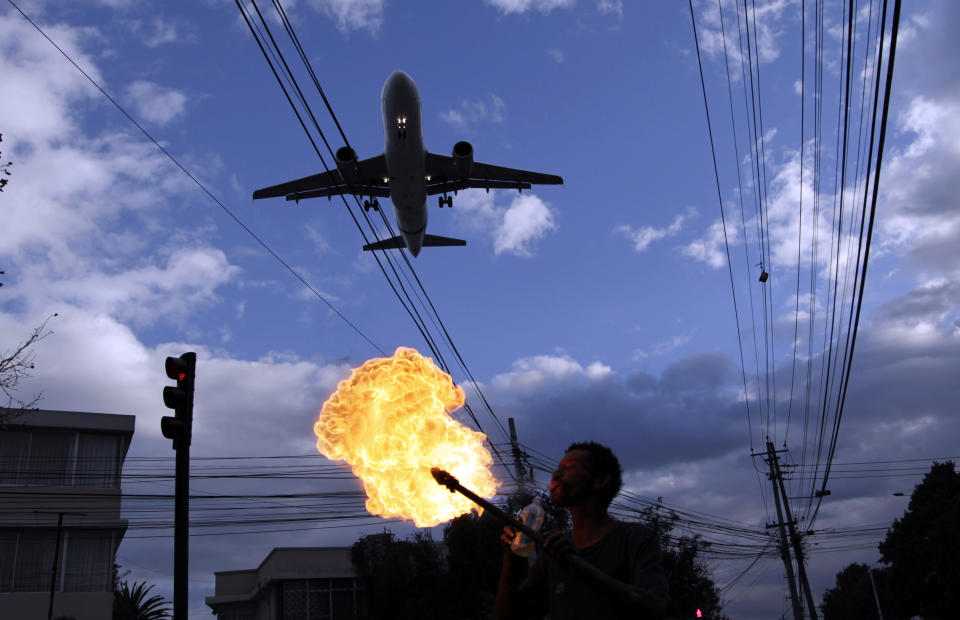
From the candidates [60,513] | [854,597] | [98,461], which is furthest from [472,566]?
[854,597]

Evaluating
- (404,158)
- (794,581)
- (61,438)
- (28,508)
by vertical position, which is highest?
(404,158)

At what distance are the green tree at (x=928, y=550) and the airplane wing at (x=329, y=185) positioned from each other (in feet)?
126

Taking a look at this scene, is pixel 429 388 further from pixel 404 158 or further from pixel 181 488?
pixel 404 158

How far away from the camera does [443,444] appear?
512cm

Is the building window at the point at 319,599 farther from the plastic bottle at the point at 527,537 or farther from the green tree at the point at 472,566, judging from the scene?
the plastic bottle at the point at 527,537

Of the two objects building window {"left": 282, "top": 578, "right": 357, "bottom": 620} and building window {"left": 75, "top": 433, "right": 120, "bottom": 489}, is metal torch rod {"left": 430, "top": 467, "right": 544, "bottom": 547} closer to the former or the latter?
building window {"left": 75, "top": 433, "right": 120, "bottom": 489}

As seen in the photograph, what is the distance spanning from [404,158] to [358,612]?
2102cm

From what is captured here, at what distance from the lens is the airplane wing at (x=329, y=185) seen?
95.9ft

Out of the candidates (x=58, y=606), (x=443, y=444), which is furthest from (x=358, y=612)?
(x=443, y=444)

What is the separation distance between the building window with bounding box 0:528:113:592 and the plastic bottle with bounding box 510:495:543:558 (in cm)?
2819

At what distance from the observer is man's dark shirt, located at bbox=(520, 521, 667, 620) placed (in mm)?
3135

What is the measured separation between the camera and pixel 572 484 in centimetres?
357

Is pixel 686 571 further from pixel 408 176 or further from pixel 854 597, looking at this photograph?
pixel 854 597

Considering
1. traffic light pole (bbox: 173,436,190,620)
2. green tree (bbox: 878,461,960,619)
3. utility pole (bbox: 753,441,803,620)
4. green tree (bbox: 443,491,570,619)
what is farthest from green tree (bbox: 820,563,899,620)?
traffic light pole (bbox: 173,436,190,620)
